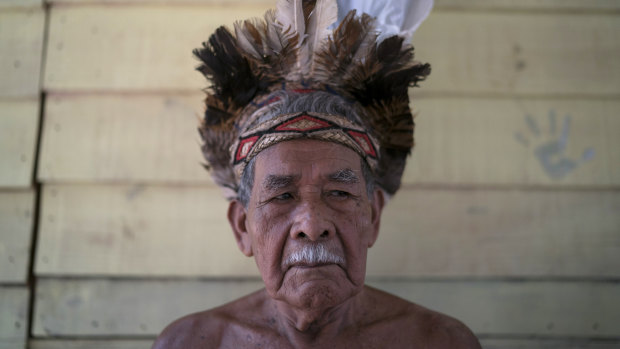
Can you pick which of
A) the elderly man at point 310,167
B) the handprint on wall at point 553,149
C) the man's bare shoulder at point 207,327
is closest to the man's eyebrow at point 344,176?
the elderly man at point 310,167

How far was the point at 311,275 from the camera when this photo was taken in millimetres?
1589

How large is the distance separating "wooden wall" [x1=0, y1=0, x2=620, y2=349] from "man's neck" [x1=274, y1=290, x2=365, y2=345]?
48 centimetres

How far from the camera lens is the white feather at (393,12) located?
1864 millimetres

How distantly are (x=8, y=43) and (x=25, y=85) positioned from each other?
0.79 ft

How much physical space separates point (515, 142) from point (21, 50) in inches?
99.0

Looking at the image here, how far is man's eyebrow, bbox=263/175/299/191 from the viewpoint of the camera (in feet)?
5.51

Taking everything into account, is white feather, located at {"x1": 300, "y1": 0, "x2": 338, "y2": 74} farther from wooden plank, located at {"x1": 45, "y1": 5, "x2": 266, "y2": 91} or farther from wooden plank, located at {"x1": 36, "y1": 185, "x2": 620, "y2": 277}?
wooden plank, located at {"x1": 36, "y1": 185, "x2": 620, "y2": 277}

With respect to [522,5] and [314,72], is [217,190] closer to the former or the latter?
Answer: [314,72]

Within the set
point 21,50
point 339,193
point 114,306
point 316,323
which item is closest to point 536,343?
point 316,323

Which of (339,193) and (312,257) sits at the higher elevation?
(339,193)

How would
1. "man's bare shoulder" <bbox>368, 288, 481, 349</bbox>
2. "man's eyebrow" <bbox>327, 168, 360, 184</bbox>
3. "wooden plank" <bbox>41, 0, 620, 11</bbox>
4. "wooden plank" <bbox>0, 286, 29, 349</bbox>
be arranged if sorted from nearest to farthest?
1. "man's eyebrow" <bbox>327, 168, 360, 184</bbox>
2. "man's bare shoulder" <bbox>368, 288, 481, 349</bbox>
3. "wooden plank" <bbox>0, 286, 29, 349</bbox>
4. "wooden plank" <bbox>41, 0, 620, 11</bbox>

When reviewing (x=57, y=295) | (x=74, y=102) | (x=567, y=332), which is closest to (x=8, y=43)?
(x=74, y=102)

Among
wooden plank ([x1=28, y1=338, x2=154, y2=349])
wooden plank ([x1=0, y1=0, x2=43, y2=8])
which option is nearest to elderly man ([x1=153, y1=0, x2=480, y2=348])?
wooden plank ([x1=28, y1=338, x2=154, y2=349])

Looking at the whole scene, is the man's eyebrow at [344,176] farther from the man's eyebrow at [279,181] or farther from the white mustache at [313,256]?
the white mustache at [313,256]
